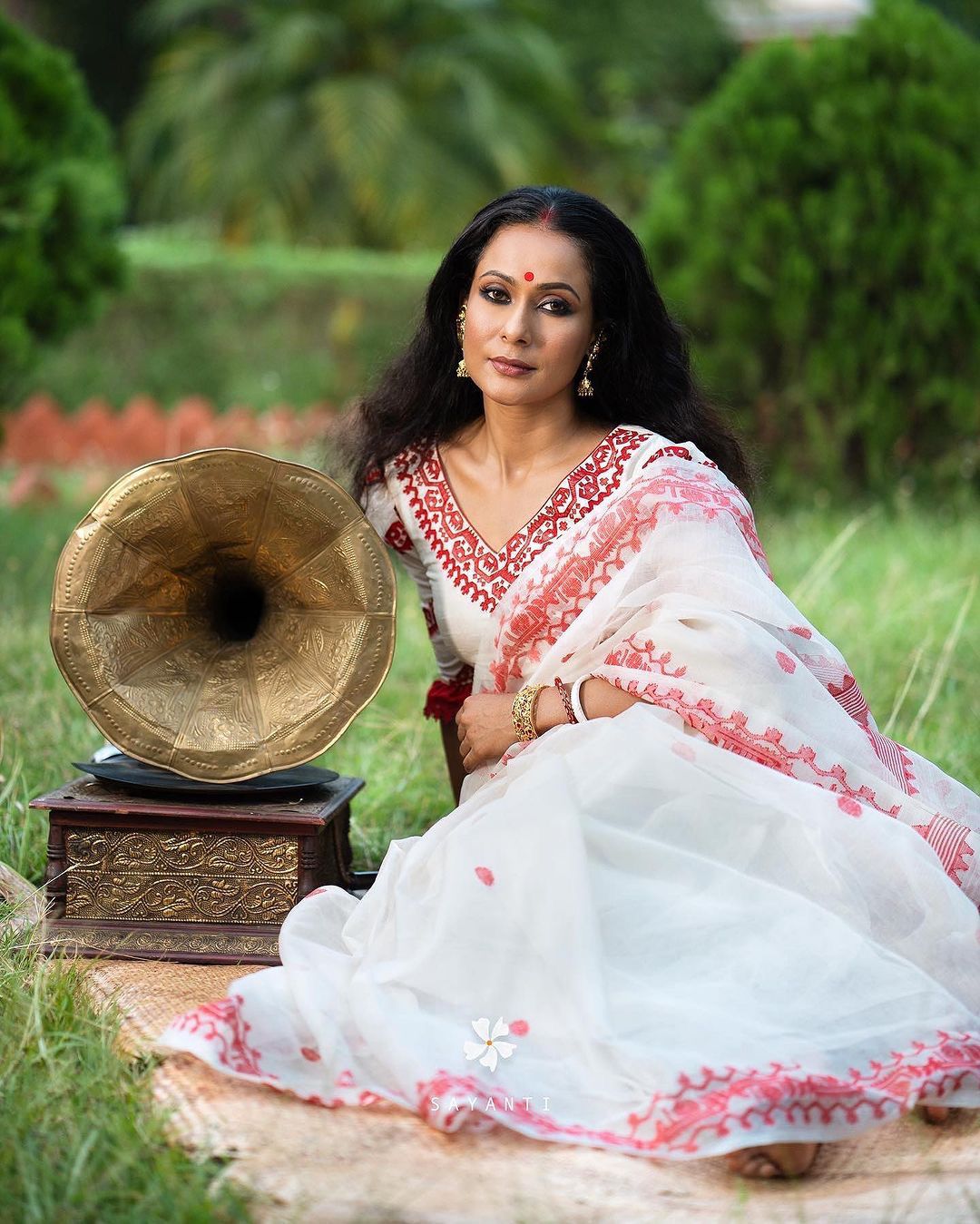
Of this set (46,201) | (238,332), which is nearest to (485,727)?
(46,201)

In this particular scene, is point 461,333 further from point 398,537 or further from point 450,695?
point 450,695

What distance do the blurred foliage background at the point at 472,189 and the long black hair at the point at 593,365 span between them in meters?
0.22

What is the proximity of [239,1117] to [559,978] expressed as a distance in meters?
0.50

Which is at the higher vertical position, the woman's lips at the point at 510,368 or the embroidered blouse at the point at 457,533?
the woman's lips at the point at 510,368

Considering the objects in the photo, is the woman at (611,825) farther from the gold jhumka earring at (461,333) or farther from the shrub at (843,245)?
the shrub at (843,245)

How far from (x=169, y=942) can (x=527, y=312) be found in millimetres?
1367

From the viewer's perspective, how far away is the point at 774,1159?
205 centimetres

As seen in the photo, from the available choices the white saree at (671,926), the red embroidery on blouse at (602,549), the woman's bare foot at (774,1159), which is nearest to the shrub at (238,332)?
the red embroidery on blouse at (602,549)

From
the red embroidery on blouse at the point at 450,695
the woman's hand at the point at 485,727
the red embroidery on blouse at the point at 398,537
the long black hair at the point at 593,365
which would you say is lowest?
the red embroidery on blouse at the point at 450,695

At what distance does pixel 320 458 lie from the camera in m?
3.39

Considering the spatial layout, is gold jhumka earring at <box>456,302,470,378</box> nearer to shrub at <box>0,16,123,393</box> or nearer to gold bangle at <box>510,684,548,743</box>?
gold bangle at <box>510,684,548,743</box>

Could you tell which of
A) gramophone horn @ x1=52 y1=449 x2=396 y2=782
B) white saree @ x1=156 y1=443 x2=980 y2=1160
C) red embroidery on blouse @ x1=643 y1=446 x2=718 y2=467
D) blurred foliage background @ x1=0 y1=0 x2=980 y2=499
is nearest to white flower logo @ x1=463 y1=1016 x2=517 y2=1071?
white saree @ x1=156 y1=443 x2=980 y2=1160

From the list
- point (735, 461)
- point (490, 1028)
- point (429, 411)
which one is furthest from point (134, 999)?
point (735, 461)

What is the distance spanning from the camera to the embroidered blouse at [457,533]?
9.64ft
